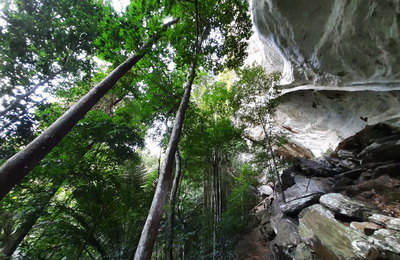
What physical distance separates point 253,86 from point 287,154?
21.2 ft

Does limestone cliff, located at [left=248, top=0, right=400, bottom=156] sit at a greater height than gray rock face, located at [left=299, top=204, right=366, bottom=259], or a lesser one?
greater

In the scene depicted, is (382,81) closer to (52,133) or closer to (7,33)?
(52,133)

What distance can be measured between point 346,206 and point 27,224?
284 inches

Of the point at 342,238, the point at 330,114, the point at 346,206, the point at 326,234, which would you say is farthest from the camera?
the point at 330,114

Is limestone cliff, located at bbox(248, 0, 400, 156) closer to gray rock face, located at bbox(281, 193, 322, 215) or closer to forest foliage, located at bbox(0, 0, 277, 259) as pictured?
forest foliage, located at bbox(0, 0, 277, 259)

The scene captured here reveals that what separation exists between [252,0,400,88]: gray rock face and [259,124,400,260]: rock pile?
2394 millimetres

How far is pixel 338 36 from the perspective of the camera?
19.9 ft

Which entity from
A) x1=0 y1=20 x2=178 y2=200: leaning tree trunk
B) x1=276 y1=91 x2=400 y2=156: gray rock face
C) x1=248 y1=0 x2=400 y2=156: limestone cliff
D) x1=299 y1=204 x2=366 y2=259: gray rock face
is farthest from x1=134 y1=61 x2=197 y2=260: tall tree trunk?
x1=276 y1=91 x2=400 y2=156: gray rock face

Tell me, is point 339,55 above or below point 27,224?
above

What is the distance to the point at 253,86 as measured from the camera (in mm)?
7871

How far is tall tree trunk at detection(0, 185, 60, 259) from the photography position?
3994 millimetres

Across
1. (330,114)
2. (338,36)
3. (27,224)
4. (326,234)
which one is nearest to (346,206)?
(326,234)

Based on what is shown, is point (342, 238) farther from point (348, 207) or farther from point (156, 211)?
point (156, 211)

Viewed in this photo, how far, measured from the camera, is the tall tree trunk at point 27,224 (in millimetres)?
3994
